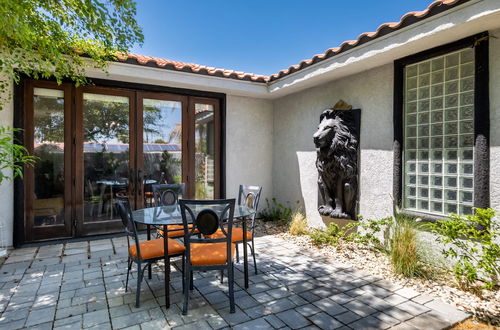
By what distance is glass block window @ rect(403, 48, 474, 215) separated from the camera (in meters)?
3.45

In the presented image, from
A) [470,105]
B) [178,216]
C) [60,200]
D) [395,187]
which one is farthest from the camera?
[60,200]

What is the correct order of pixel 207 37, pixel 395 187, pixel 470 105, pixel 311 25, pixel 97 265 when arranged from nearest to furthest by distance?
pixel 470 105 → pixel 97 265 → pixel 395 187 → pixel 311 25 → pixel 207 37

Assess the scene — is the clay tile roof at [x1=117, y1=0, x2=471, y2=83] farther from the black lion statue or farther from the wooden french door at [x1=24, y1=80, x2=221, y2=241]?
the black lion statue

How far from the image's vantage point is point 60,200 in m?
4.94

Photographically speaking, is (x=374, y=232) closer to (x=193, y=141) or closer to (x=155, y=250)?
(x=155, y=250)

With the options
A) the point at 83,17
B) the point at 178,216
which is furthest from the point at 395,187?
the point at 83,17

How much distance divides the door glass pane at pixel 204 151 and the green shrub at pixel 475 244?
440 centimetres

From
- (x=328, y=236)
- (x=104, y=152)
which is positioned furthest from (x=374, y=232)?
(x=104, y=152)

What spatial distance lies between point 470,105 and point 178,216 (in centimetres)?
387

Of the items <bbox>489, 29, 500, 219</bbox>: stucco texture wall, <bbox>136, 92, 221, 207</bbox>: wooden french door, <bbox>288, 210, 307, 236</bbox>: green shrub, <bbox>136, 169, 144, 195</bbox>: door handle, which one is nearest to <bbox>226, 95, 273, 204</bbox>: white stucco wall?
<bbox>136, 92, 221, 207</bbox>: wooden french door

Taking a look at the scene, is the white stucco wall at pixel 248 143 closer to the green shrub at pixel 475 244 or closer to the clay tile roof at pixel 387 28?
the clay tile roof at pixel 387 28

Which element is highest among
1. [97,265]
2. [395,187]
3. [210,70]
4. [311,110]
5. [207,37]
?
[207,37]

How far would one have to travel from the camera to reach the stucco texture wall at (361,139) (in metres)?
4.41

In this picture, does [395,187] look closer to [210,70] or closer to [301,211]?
[301,211]
